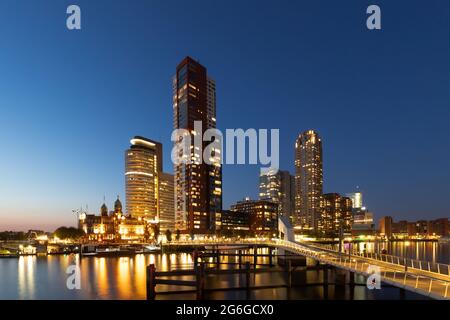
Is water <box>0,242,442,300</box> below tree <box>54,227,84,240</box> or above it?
above

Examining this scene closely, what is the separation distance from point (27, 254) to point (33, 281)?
76868 mm

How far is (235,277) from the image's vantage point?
68.9m

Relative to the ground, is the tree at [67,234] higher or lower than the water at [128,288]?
lower

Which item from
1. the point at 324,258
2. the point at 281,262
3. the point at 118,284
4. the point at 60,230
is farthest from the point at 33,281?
the point at 60,230

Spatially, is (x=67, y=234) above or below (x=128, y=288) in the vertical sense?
below

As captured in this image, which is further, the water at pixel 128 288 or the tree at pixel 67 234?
the tree at pixel 67 234

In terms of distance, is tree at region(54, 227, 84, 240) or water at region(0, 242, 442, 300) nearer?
water at region(0, 242, 442, 300)

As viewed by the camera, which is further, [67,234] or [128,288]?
[67,234]

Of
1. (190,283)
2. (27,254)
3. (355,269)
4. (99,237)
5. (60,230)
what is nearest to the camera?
A: (355,269)
